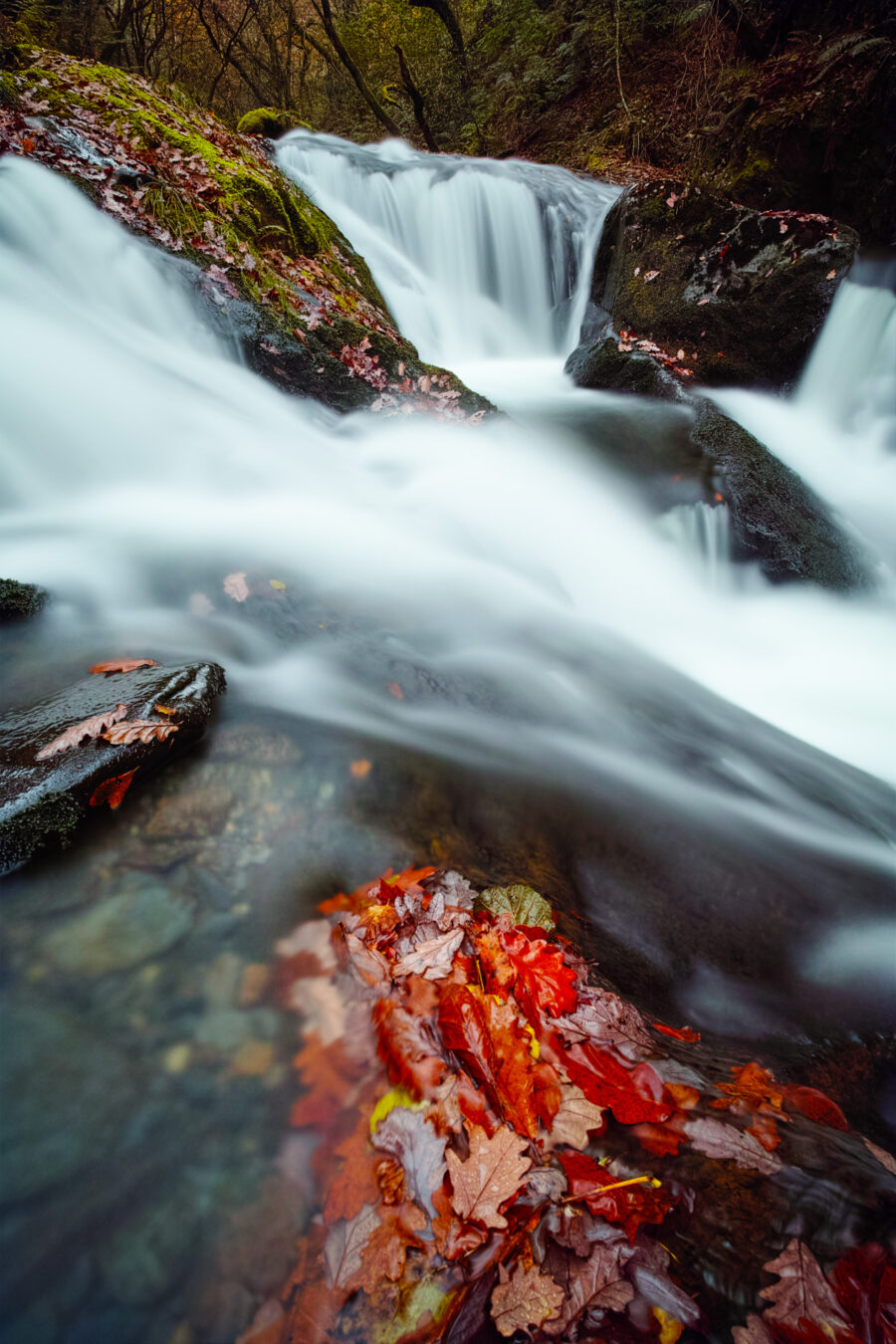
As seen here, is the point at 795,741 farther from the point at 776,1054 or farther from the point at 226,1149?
the point at 226,1149

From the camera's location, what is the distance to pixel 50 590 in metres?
2.88

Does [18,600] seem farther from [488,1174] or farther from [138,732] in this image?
[488,1174]

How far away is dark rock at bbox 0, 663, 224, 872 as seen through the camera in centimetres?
162

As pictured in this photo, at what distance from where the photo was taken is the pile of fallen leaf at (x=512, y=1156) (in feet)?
3.36

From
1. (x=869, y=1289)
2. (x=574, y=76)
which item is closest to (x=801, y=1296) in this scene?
(x=869, y=1289)

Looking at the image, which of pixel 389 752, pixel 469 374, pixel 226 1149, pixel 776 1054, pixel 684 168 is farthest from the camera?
pixel 684 168

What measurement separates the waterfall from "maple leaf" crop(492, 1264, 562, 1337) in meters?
9.20

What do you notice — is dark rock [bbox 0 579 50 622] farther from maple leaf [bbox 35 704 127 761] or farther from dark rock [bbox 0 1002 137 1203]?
dark rock [bbox 0 1002 137 1203]

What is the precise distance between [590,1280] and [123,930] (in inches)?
50.2

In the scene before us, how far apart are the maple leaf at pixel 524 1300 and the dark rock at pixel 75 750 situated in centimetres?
149

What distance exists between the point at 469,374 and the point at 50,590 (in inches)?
269

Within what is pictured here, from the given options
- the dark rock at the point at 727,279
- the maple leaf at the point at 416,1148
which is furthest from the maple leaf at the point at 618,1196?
the dark rock at the point at 727,279

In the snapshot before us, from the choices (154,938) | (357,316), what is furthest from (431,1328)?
(357,316)

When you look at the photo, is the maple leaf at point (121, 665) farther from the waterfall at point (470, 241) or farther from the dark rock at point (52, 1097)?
the waterfall at point (470, 241)
